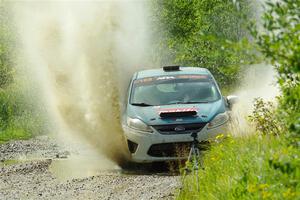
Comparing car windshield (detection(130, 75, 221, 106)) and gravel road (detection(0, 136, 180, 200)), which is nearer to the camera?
gravel road (detection(0, 136, 180, 200))

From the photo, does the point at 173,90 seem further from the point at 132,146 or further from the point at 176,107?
the point at 132,146

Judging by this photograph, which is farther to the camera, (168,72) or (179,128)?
(168,72)

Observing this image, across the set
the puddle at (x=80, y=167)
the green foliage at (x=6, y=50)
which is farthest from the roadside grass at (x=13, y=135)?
the green foliage at (x=6, y=50)

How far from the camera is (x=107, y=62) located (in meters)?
18.2

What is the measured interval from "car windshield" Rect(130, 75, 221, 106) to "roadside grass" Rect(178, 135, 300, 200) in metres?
2.96

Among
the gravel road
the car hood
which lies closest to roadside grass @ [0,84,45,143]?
the gravel road

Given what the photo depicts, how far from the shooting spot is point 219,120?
12.5 metres

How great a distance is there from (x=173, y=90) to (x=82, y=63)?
482 cm

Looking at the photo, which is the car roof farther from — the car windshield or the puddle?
the puddle

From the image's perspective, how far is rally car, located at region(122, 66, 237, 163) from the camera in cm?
1223

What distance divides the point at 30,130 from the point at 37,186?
1230 cm

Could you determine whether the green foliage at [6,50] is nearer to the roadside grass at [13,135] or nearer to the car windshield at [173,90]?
the roadside grass at [13,135]

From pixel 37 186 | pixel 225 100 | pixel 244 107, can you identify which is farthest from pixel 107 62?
pixel 37 186

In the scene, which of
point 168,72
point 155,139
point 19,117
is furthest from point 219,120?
point 19,117
